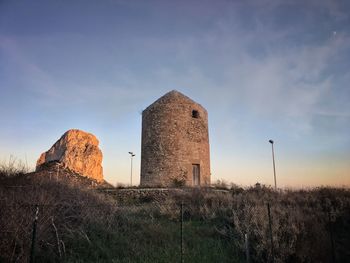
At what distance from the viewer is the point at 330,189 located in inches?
501

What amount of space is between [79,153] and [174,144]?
137 feet

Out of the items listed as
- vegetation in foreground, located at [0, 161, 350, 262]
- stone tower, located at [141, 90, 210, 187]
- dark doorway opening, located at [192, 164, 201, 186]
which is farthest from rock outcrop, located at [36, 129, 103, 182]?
vegetation in foreground, located at [0, 161, 350, 262]

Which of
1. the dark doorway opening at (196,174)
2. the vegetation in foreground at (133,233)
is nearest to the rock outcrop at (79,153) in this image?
the dark doorway opening at (196,174)

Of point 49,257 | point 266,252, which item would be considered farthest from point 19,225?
point 266,252

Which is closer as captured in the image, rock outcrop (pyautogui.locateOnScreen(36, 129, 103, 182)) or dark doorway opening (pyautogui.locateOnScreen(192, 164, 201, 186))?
dark doorway opening (pyautogui.locateOnScreen(192, 164, 201, 186))

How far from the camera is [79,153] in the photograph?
56.2 meters

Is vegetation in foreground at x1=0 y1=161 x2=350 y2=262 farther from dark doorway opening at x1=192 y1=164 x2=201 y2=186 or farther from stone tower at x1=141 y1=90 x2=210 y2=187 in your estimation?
dark doorway opening at x1=192 y1=164 x2=201 y2=186

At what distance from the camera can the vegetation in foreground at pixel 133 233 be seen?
5.56 metres

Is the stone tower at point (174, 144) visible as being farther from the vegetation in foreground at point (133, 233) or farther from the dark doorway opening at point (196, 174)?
the vegetation in foreground at point (133, 233)

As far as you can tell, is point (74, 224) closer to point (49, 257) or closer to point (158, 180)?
point (49, 257)

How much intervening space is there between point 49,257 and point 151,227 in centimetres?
280

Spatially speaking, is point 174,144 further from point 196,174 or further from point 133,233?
point 133,233

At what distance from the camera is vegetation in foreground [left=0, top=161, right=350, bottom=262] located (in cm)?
556

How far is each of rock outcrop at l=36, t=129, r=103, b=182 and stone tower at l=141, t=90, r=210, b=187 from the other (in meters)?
38.4
